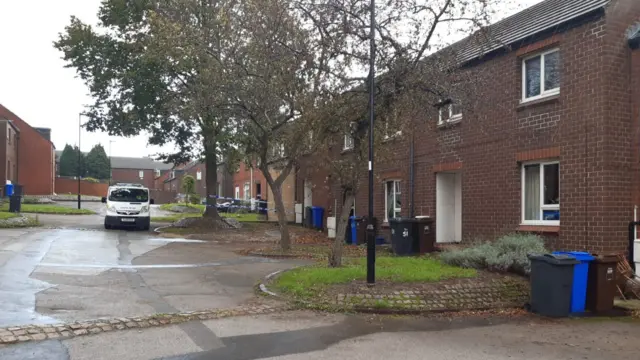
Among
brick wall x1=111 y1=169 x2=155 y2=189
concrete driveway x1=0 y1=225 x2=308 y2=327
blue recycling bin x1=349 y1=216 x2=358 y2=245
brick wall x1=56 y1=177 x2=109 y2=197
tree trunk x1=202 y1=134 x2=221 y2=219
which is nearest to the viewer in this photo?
concrete driveway x1=0 y1=225 x2=308 y2=327

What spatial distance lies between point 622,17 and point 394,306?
773 centimetres

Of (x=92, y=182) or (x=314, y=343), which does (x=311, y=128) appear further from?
(x=92, y=182)

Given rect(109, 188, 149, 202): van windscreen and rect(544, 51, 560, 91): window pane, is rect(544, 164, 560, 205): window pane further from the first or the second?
rect(109, 188, 149, 202): van windscreen

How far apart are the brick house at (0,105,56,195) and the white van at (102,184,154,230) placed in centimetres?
3447

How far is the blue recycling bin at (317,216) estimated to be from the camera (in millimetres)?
25469

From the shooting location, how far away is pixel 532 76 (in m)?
12.9

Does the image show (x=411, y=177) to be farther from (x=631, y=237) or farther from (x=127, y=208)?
(x=127, y=208)

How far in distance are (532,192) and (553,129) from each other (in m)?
1.67

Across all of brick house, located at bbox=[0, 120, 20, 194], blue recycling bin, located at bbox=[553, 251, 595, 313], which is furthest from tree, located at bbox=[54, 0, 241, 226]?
brick house, located at bbox=[0, 120, 20, 194]

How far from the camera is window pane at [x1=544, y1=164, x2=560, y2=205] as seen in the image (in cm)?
1209

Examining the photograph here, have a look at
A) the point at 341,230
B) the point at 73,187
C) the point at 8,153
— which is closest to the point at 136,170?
the point at 73,187

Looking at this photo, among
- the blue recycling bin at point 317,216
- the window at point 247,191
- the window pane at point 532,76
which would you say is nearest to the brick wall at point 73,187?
the window at point 247,191

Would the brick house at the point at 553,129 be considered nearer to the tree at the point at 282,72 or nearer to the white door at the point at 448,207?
the white door at the point at 448,207

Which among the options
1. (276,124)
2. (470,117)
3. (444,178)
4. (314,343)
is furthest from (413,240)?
(314,343)
